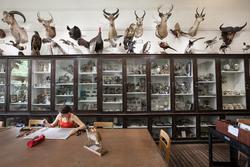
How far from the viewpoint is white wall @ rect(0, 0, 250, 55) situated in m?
3.93

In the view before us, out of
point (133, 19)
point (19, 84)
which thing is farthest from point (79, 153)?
point (133, 19)

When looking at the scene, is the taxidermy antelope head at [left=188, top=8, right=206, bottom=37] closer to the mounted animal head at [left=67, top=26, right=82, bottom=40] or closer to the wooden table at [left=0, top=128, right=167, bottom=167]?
the mounted animal head at [left=67, top=26, right=82, bottom=40]

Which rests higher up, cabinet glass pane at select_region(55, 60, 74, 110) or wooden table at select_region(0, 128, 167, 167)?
cabinet glass pane at select_region(55, 60, 74, 110)

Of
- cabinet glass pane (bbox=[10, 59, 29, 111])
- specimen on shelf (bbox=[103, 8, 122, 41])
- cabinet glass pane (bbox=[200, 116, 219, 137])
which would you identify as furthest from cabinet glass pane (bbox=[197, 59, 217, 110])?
cabinet glass pane (bbox=[10, 59, 29, 111])

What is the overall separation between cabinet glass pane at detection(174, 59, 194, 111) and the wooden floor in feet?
2.79

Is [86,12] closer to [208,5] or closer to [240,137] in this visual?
[208,5]

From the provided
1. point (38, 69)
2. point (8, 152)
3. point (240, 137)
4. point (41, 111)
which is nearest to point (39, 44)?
point (38, 69)

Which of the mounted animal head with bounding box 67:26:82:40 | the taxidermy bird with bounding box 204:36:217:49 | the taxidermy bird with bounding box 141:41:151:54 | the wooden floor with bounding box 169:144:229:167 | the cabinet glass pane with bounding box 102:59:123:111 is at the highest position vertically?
the mounted animal head with bounding box 67:26:82:40

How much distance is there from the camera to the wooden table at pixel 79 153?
1.19 metres

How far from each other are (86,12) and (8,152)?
137 inches

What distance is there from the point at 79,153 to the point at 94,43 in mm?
2780

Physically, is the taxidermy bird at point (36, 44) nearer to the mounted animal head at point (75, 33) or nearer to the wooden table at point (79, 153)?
the mounted animal head at point (75, 33)

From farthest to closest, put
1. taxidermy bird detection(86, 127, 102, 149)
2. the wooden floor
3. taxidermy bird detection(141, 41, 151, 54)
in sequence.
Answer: taxidermy bird detection(141, 41, 151, 54) → the wooden floor → taxidermy bird detection(86, 127, 102, 149)

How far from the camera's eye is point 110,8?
394cm
